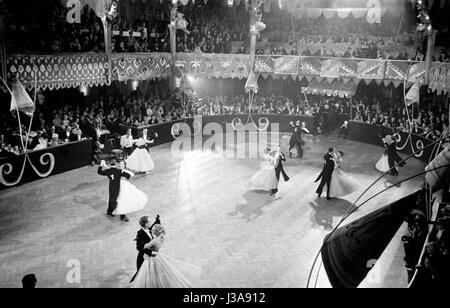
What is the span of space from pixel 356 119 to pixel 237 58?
7529mm

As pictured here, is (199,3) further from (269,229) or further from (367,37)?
(269,229)

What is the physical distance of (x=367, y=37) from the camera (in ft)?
80.8

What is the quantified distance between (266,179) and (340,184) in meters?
2.27

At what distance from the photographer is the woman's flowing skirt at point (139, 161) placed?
14.0m

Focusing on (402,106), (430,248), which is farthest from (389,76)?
(430,248)

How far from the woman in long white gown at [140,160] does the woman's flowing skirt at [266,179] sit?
3.89 m

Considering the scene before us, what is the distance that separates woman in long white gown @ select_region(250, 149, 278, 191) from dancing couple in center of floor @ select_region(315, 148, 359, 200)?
55.9 inches

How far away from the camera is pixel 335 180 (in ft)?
40.2

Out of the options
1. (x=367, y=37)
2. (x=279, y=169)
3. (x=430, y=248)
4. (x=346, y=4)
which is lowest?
(x=279, y=169)

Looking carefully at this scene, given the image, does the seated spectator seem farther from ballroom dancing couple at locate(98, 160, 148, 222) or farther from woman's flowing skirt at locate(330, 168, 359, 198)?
woman's flowing skirt at locate(330, 168, 359, 198)

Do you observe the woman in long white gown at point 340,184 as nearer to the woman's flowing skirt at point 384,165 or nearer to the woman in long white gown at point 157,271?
the woman's flowing skirt at point 384,165

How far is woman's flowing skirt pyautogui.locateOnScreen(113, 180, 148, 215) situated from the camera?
1008 cm

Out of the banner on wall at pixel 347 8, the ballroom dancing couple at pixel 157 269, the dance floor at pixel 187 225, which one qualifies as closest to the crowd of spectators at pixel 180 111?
the dance floor at pixel 187 225

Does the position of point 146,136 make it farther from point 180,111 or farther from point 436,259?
point 436,259
